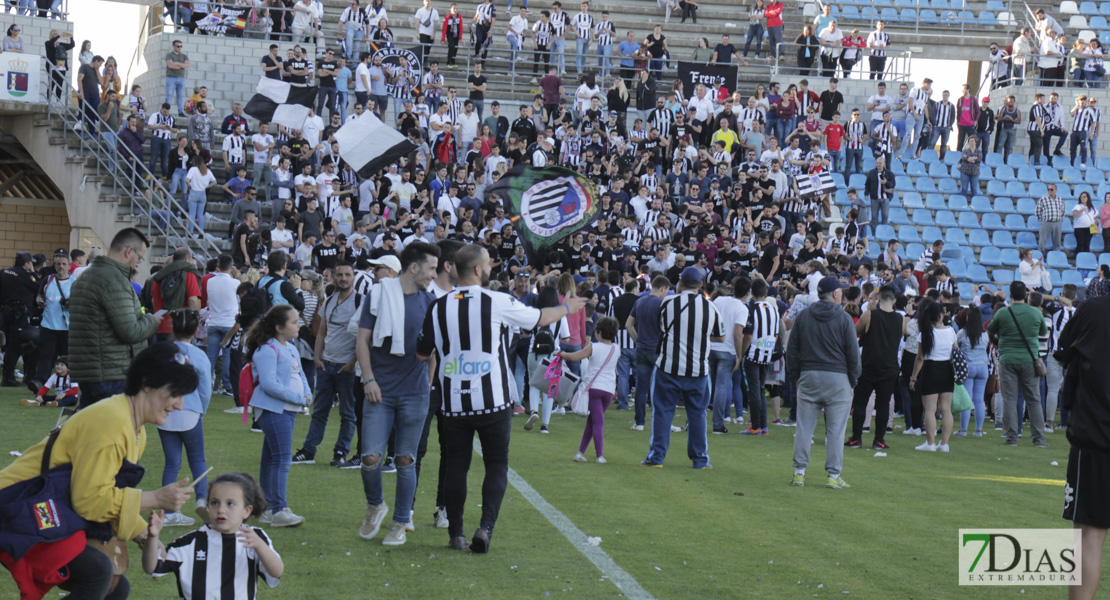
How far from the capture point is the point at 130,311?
6.82m

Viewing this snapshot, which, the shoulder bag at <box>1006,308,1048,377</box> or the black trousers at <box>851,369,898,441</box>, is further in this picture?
the shoulder bag at <box>1006,308,1048,377</box>

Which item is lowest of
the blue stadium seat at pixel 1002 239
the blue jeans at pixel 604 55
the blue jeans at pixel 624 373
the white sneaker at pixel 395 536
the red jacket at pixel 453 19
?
the blue jeans at pixel 624 373

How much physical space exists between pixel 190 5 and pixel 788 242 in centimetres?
1387

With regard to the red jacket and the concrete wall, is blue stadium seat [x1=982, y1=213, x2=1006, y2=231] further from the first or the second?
the concrete wall

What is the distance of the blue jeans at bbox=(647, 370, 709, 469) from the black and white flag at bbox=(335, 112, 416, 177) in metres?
10.8

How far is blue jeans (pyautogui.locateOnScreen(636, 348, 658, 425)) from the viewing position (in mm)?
11984

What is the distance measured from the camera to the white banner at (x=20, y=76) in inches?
832

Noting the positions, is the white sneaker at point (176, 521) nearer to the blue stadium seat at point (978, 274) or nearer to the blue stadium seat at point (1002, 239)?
the blue stadium seat at point (978, 274)

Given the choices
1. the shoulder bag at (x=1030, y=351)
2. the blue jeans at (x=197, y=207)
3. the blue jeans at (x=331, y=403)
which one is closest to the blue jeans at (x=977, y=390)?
the shoulder bag at (x=1030, y=351)

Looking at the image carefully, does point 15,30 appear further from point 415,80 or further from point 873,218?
point 873,218

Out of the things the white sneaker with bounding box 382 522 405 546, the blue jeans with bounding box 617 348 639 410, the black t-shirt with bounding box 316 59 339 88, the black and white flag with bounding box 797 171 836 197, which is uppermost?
the black t-shirt with bounding box 316 59 339 88

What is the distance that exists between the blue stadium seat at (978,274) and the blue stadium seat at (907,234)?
4.23ft

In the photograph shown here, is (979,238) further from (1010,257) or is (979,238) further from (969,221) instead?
(1010,257)

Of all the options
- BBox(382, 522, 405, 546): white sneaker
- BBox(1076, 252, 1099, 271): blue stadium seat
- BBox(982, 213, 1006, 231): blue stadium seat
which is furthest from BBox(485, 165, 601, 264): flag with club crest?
BBox(1076, 252, 1099, 271): blue stadium seat
